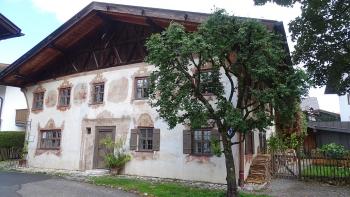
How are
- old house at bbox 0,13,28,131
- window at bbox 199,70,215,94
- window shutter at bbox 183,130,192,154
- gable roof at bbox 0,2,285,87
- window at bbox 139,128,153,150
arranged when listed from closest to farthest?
window at bbox 199,70,215,94 < gable roof at bbox 0,2,285,87 < window shutter at bbox 183,130,192,154 < window at bbox 139,128,153,150 < old house at bbox 0,13,28,131

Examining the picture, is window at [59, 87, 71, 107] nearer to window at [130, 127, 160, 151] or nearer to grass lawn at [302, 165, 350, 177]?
window at [130, 127, 160, 151]

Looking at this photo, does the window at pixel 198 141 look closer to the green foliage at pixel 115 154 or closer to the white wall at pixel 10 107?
the green foliage at pixel 115 154

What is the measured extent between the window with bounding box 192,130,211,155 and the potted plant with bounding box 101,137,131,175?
3588mm

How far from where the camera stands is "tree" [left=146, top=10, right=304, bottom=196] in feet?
30.9

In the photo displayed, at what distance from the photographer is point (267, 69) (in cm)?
940

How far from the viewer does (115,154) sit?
15.9m

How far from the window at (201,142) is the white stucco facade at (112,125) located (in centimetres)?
34

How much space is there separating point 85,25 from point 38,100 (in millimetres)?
6514

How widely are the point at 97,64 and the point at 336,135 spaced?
21733 mm

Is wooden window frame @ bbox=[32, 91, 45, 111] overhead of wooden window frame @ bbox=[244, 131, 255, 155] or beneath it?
overhead

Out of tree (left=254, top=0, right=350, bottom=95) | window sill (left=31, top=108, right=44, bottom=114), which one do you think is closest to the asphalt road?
window sill (left=31, top=108, right=44, bottom=114)

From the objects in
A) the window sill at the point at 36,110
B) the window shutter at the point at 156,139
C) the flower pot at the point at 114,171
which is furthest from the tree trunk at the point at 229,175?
the window sill at the point at 36,110

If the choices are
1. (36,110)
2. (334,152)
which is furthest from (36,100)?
(334,152)

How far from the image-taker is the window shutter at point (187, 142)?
45.8 feet
